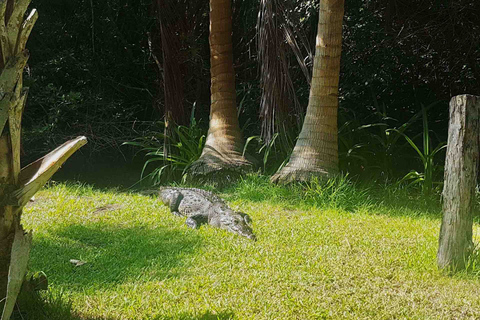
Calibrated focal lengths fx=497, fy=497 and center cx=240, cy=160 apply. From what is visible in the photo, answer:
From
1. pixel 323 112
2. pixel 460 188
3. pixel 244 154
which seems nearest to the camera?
pixel 460 188

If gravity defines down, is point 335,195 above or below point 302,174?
below

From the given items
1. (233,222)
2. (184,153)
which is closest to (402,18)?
(184,153)

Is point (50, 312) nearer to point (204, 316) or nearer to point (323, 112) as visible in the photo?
point (204, 316)

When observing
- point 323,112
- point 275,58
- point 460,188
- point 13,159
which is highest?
point 275,58

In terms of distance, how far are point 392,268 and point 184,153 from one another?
423 centimetres

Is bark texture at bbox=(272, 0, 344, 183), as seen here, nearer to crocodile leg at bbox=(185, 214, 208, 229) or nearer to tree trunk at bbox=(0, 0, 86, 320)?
crocodile leg at bbox=(185, 214, 208, 229)

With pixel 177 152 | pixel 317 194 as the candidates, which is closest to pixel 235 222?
pixel 317 194

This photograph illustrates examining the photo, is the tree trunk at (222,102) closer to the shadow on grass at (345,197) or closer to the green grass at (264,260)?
the shadow on grass at (345,197)

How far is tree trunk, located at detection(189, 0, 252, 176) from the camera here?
6.65 meters

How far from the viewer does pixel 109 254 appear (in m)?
3.88

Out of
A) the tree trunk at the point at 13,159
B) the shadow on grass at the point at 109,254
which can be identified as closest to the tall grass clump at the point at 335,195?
the shadow on grass at the point at 109,254

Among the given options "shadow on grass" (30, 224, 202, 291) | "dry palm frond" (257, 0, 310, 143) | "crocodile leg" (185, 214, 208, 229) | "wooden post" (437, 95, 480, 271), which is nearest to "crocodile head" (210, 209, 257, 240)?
"crocodile leg" (185, 214, 208, 229)

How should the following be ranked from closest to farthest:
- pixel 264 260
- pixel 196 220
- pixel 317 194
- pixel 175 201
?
1. pixel 264 260
2. pixel 196 220
3. pixel 175 201
4. pixel 317 194

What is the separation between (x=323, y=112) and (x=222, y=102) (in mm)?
1672
